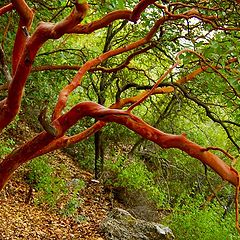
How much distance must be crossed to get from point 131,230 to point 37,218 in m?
1.57

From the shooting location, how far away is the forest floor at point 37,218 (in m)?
6.87

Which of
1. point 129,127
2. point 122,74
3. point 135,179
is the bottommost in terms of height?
point 129,127

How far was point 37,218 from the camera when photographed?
7.44m

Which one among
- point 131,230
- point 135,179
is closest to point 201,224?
point 131,230

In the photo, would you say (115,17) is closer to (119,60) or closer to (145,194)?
(119,60)

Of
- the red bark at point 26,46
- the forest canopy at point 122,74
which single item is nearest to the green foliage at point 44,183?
the forest canopy at point 122,74

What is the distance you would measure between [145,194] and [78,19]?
257 inches

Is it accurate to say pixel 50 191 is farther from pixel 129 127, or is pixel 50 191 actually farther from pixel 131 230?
pixel 129 127

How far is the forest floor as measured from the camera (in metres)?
6.87

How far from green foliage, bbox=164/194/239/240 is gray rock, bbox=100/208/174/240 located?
0.25 meters

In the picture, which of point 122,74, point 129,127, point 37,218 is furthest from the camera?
point 122,74

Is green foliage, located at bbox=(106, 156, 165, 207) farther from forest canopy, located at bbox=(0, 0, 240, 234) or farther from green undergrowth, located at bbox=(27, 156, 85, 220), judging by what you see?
green undergrowth, located at bbox=(27, 156, 85, 220)

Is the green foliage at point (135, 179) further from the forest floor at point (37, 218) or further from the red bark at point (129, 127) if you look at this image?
the red bark at point (129, 127)

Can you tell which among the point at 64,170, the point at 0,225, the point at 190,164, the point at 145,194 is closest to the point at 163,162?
the point at 190,164
